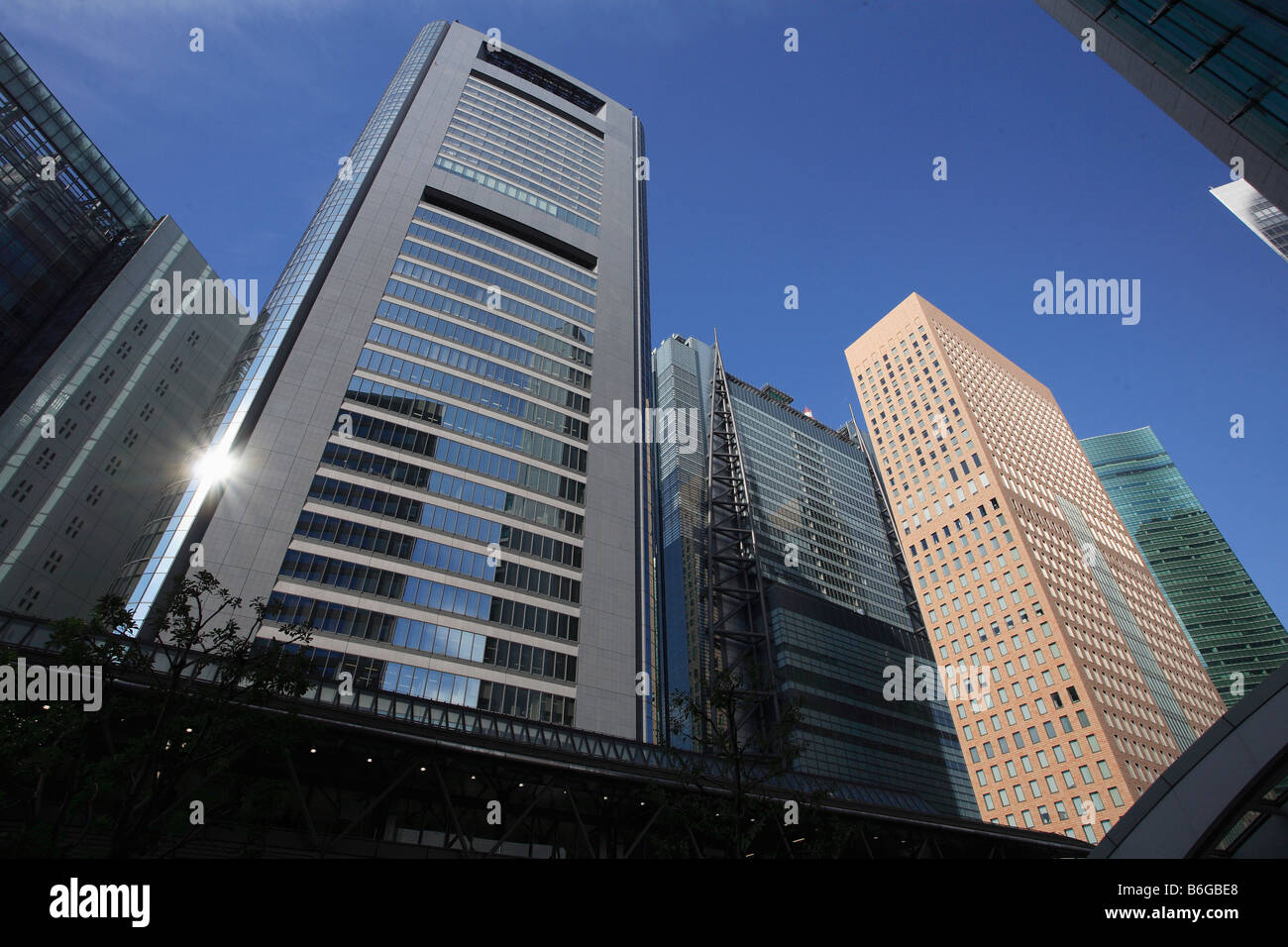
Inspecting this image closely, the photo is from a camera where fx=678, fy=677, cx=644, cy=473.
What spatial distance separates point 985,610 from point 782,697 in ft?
90.8

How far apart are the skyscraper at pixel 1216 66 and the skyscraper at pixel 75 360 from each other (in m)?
58.9

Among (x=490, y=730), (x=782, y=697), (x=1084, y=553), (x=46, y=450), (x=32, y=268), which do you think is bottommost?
(x=490, y=730)

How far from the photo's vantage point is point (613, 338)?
74.8 meters

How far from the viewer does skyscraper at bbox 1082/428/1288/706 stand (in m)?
159

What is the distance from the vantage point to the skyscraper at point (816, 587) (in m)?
93.6

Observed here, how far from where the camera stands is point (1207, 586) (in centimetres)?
17562

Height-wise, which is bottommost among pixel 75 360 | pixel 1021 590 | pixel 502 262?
pixel 1021 590

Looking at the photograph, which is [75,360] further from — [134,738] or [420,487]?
[134,738]

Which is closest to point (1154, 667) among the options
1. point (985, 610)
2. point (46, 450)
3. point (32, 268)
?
point (985, 610)

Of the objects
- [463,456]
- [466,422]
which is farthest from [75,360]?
[463,456]

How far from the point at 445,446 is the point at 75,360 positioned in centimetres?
3931

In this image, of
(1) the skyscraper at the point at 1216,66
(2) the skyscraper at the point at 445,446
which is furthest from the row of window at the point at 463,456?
(1) the skyscraper at the point at 1216,66
